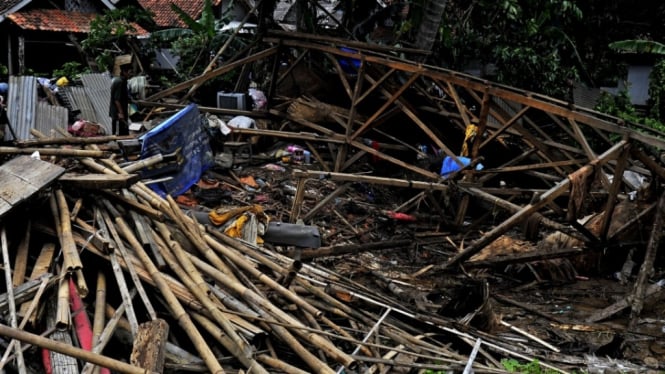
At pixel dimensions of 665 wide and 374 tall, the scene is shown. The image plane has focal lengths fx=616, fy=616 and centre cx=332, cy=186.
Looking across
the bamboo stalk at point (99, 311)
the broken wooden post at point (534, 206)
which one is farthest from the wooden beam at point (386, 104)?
the bamboo stalk at point (99, 311)

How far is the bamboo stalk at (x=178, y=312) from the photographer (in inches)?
147

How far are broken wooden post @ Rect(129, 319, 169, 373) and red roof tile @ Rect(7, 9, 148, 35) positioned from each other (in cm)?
1687

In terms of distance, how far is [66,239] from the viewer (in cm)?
452

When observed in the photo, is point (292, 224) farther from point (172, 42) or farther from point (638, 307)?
point (172, 42)

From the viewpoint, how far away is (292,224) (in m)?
7.18

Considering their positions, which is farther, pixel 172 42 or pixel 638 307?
pixel 172 42

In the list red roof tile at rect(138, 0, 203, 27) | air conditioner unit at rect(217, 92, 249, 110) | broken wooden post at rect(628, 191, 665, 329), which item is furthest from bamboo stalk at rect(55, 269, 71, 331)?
red roof tile at rect(138, 0, 203, 27)

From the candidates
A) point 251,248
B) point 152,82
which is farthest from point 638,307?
point 152,82

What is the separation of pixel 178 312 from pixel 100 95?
8805mm

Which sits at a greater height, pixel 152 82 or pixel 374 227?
pixel 152 82

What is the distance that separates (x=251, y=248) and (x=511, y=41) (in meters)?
11.4

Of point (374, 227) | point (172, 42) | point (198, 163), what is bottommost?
point (374, 227)

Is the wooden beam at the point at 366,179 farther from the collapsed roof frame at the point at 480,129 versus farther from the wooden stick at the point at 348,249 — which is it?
the wooden stick at the point at 348,249

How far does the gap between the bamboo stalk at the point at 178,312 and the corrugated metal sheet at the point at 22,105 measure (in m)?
5.72
